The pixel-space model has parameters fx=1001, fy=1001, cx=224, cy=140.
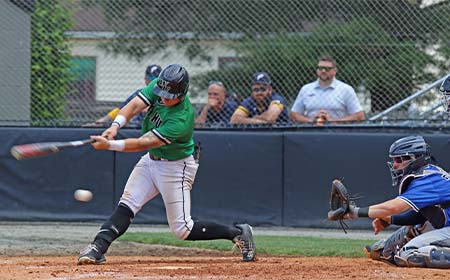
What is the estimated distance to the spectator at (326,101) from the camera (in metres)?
11.5

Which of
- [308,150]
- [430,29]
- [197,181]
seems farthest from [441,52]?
[197,181]

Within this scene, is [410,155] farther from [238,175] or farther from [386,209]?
[238,175]

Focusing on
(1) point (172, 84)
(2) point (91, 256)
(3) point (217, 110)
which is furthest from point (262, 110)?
(2) point (91, 256)

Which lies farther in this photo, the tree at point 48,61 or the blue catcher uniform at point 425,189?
the tree at point 48,61

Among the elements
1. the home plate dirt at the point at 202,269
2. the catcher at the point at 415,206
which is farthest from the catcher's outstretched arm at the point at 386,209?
the home plate dirt at the point at 202,269

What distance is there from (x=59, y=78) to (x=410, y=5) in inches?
176

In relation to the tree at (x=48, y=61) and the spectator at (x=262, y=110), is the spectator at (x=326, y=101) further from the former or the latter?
the tree at (x=48, y=61)

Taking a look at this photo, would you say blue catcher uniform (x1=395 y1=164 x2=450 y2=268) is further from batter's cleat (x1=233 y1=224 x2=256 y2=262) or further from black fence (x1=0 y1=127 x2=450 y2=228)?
black fence (x1=0 y1=127 x2=450 y2=228)

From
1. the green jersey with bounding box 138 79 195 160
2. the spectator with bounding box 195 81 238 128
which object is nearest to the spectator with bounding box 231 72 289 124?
the spectator with bounding box 195 81 238 128

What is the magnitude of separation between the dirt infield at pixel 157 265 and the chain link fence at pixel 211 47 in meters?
2.55

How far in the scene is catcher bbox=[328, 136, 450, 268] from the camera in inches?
297

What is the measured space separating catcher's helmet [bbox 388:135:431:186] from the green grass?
1619mm

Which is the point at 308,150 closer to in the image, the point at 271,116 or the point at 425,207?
the point at 271,116

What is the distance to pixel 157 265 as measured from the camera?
8086 millimetres
